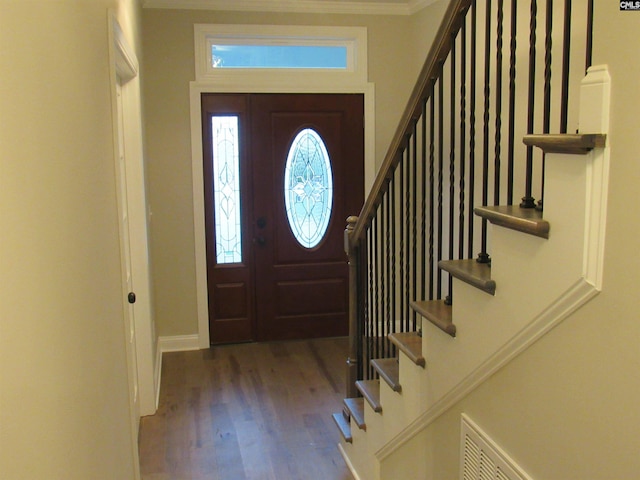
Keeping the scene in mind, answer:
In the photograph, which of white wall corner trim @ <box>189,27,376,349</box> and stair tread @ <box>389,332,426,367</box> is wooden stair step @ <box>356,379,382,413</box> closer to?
stair tread @ <box>389,332,426,367</box>

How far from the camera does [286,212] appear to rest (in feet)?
17.3

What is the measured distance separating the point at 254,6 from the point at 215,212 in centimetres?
167

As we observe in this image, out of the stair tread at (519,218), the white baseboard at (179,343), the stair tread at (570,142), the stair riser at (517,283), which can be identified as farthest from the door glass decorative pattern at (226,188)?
the stair tread at (570,142)

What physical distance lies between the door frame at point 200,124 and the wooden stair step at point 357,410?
2255 mm

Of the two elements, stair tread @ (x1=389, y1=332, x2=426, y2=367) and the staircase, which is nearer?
the staircase

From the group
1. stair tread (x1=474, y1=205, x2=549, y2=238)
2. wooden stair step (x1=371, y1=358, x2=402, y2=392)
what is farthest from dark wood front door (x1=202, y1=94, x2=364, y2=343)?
stair tread (x1=474, y1=205, x2=549, y2=238)

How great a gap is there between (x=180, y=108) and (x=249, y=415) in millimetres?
2473

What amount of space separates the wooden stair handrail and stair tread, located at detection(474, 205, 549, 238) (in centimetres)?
66

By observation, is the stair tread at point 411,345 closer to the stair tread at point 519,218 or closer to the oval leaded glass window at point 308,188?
the stair tread at point 519,218

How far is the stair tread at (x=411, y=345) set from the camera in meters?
2.18

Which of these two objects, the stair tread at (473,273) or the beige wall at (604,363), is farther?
the stair tread at (473,273)

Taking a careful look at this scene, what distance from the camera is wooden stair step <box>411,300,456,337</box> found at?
6.29 feet

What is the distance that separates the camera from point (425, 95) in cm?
223

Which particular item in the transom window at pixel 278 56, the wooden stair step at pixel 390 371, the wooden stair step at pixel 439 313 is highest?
the transom window at pixel 278 56
